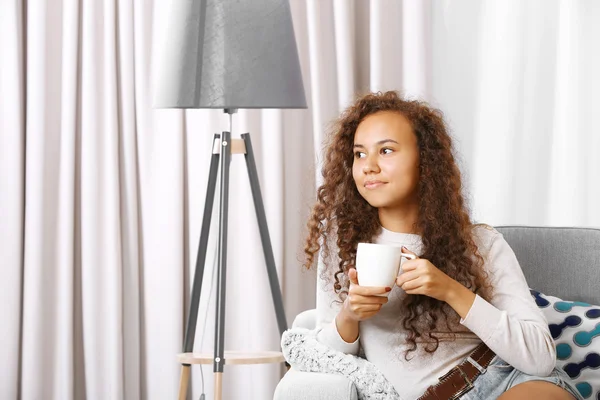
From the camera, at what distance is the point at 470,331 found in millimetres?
1713

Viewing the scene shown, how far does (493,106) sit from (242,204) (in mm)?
918

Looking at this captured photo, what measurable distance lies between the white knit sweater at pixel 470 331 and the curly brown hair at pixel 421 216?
0.09 ft

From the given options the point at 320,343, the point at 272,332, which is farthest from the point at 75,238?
the point at 320,343

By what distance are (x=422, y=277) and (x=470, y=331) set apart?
0.91 feet

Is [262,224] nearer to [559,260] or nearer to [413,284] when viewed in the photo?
[559,260]

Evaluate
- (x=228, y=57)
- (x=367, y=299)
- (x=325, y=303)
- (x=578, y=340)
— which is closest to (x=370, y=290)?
(x=367, y=299)

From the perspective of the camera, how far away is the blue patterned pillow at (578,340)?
181cm

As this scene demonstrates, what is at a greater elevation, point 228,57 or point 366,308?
point 228,57

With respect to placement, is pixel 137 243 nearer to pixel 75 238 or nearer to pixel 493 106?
pixel 75 238

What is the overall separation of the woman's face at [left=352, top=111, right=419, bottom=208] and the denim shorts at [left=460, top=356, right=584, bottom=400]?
388 millimetres

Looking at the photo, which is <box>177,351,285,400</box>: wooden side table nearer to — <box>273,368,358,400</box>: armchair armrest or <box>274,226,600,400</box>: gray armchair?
<box>274,226,600,400</box>: gray armchair

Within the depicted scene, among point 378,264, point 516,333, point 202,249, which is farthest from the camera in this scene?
point 202,249

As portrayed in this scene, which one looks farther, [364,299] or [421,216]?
[421,216]

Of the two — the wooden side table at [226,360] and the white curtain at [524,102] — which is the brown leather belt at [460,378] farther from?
the white curtain at [524,102]
